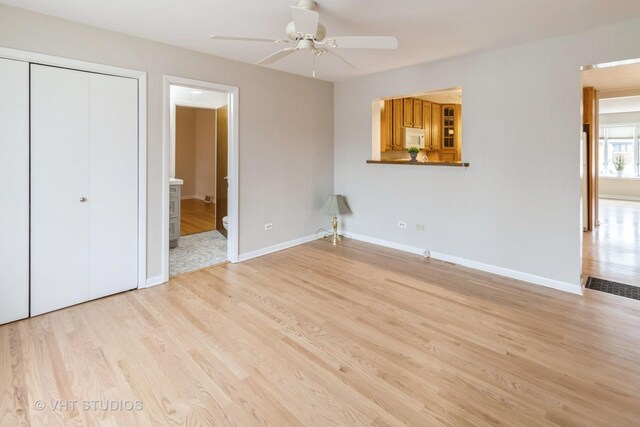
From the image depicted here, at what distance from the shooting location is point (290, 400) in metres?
1.89

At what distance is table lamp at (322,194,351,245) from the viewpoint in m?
5.27

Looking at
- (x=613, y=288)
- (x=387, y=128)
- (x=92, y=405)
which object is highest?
(x=387, y=128)


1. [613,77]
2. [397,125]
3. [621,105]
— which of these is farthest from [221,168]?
[621,105]

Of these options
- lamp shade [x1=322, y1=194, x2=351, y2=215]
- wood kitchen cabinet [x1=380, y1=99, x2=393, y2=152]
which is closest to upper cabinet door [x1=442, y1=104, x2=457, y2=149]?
wood kitchen cabinet [x1=380, y1=99, x2=393, y2=152]

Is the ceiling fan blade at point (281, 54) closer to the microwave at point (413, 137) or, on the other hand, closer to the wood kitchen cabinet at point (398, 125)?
the wood kitchen cabinet at point (398, 125)

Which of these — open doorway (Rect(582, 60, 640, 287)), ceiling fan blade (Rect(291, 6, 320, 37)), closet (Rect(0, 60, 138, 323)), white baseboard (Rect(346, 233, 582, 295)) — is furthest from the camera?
open doorway (Rect(582, 60, 640, 287))

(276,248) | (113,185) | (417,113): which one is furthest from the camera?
(417,113)

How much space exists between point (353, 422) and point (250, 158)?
3393 mm

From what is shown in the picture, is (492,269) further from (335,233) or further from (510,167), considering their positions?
(335,233)

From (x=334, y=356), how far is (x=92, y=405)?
1.43 meters

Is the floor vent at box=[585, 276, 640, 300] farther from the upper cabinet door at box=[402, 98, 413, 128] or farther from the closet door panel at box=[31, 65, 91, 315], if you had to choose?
the closet door panel at box=[31, 65, 91, 315]

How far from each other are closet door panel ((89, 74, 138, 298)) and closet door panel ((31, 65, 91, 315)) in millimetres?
64

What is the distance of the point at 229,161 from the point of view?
14.0 ft

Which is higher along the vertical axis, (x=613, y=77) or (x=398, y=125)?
(x=613, y=77)
